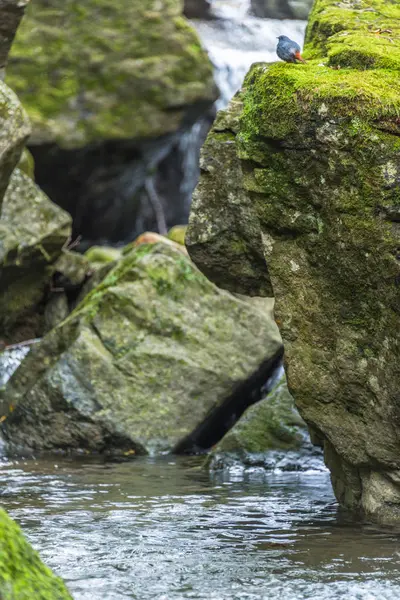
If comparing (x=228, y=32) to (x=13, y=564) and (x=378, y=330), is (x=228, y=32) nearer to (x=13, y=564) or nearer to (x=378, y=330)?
(x=378, y=330)

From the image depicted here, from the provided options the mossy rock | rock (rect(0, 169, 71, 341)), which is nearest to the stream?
rock (rect(0, 169, 71, 341))

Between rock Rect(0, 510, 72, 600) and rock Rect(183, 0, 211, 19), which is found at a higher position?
rock Rect(183, 0, 211, 19)

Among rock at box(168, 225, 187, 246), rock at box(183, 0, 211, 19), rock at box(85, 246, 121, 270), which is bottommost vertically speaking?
rock at box(85, 246, 121, 270)

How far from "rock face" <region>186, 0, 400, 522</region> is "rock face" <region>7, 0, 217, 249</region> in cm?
1075

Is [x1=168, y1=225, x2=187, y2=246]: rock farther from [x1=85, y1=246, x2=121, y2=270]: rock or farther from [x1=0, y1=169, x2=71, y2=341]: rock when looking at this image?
[x1=85, y1=246, x2=121, y2=270]: rock

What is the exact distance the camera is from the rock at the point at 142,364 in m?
9.88

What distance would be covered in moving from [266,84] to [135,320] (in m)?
5.22

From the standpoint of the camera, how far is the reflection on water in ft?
14.5

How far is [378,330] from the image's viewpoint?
17.5 feet

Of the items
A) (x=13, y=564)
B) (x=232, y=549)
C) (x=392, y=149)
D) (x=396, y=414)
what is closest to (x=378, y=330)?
(x=396, y=414)

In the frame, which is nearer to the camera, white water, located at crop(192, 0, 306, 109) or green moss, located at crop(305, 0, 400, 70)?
green moss, located at crop(305, 0, 400, 70)

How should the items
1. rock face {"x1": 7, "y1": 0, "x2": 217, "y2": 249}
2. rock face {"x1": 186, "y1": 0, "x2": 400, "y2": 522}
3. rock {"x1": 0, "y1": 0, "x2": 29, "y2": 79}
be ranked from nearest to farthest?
rock face {"x1": 186, "y1": 0, "x2": 400, "y2": 522}, rock {"x1": 0, "y1": 0, "x2": 29, "y2": 79}, rock face {"x1": 7, "y1": 0, "x2": 217, "y2": 249}

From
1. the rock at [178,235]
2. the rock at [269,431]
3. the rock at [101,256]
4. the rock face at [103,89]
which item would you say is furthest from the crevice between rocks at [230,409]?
the rock face at [103,89]

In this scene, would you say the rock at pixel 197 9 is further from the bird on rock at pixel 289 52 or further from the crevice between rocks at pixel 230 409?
the bird on rock at pixel 289 52
